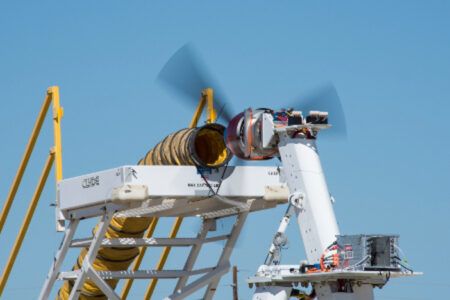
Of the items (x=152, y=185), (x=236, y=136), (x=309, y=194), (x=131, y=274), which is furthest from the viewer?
(x=131, y=274)

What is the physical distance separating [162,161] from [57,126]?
15.7ft

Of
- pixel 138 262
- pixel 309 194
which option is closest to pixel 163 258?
pixel 138 262

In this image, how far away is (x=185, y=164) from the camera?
48.6 meters

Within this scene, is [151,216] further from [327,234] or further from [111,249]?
[327,234]

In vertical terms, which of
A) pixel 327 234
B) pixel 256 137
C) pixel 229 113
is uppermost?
pixel 229 113

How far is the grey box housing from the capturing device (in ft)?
131

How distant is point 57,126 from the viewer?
52219 mm

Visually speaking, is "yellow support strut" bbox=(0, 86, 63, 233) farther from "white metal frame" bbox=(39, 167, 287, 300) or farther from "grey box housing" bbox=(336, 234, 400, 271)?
"grey box housing" bbox=(336, 234, 400, 271)

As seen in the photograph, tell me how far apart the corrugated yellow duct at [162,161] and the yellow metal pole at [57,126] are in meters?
2.62

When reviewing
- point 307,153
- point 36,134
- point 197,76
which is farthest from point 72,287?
point 307,153

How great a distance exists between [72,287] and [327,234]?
46.9 feet

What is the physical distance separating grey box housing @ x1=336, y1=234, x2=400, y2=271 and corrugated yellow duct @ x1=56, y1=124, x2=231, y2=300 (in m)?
9.22

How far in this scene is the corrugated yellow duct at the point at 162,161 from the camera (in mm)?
48406

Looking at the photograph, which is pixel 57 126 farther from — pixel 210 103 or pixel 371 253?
pixel 371 253
